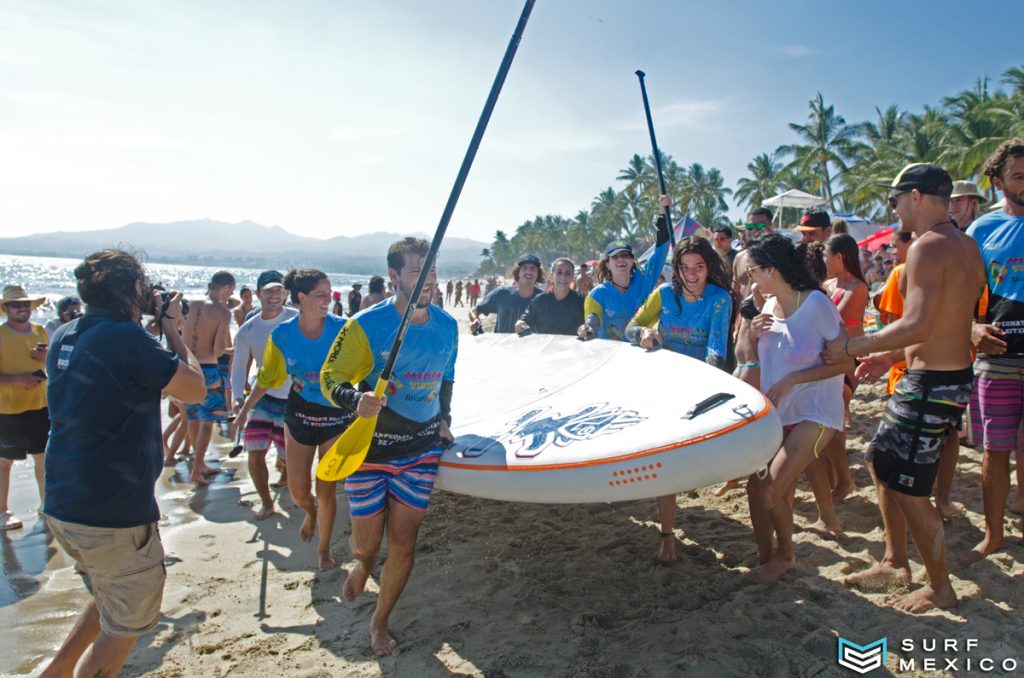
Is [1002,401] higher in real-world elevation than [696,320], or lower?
lower

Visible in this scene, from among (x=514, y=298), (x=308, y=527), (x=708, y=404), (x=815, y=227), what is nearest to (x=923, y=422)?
(x=708, y=404)

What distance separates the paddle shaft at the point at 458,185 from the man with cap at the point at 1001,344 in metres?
2.74

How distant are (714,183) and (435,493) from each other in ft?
219

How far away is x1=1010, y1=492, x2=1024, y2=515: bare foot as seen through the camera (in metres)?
4.02

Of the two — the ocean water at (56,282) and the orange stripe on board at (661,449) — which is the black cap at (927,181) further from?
the ocean water at (56,282)

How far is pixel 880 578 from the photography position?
342cm

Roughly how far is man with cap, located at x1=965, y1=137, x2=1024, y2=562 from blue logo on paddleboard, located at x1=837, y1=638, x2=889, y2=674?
1.11 metres

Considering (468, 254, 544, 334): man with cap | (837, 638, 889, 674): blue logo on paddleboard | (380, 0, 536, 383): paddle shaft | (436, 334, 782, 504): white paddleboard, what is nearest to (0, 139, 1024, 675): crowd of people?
(380, 0, 536, 383): paddle shaft

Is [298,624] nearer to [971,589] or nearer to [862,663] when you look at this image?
[862,663]

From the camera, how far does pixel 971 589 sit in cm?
323

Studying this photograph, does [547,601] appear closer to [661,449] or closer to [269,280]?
[661,449]

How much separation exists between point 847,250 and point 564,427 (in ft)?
8.36

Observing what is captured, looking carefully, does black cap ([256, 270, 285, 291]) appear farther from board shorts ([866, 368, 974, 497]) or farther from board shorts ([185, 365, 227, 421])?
board shorts ([866, 368, 974, 497])

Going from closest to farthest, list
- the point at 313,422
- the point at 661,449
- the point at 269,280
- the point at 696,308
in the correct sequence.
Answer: the point at 661,449
the point at 696,308
the point at 313,422
the point at 269,280
